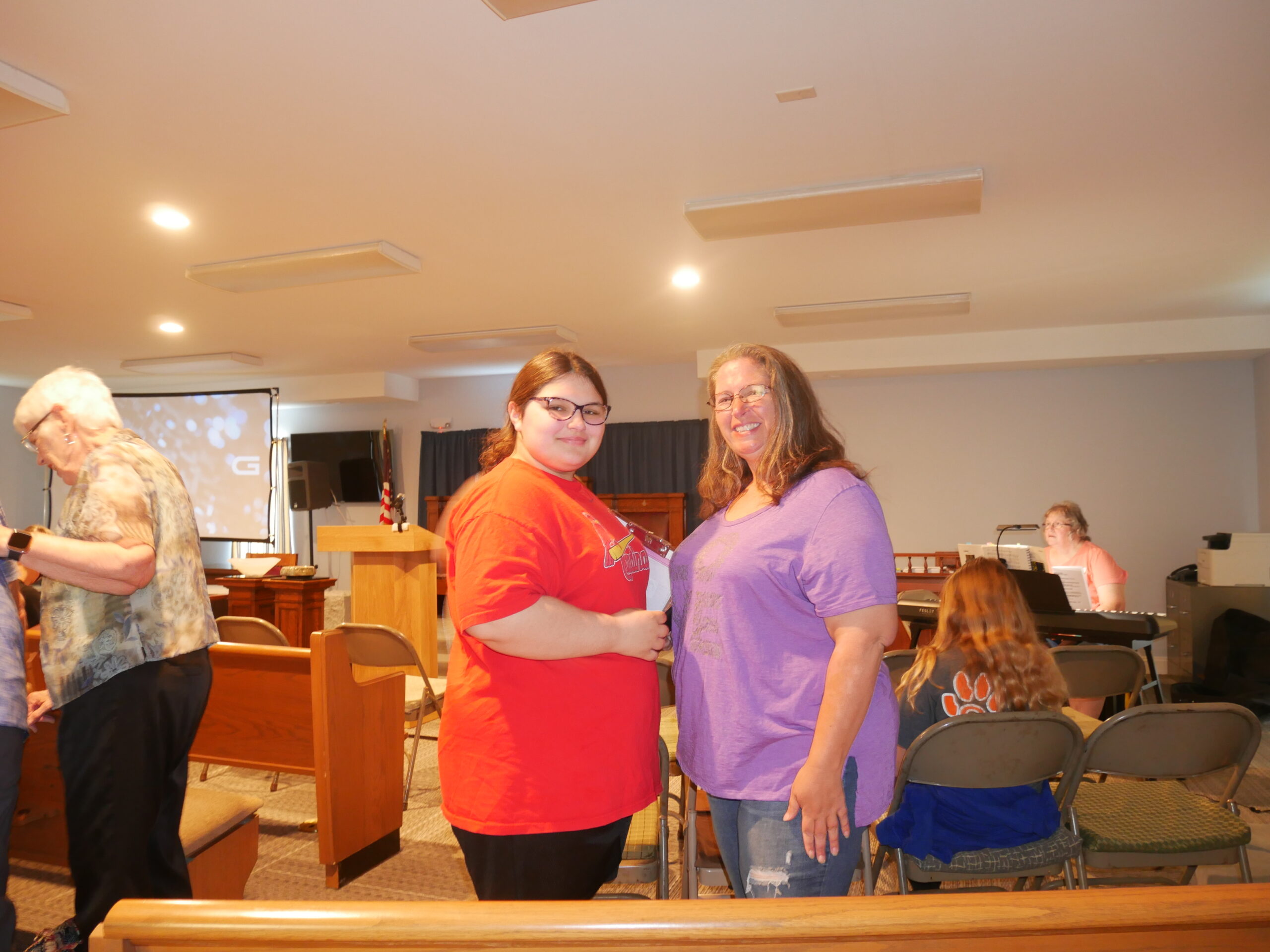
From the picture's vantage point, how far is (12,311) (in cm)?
607

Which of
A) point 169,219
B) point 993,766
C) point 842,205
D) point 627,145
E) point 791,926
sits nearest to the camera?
point 791,926

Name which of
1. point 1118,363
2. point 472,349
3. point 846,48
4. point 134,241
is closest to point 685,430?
point 472,349

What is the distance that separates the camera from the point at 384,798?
300cm

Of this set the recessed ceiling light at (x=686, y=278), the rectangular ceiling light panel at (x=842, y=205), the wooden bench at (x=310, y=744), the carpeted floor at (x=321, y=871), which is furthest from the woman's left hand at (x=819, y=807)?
the recessed ceiling light at (x=686, y=278)

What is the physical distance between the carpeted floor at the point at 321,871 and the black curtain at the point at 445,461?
6.11 metres

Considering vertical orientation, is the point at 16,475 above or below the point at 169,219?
below

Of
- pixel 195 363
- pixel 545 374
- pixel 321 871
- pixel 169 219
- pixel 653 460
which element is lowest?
pixel 321 871

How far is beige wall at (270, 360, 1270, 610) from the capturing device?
741cm

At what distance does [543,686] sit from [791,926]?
25.3 inches

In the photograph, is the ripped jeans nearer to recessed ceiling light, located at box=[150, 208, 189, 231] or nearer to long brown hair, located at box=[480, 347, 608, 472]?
long brown hair, located at box=[480, 347, 608, 472]

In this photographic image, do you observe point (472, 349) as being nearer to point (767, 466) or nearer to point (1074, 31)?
point (1074, 31)

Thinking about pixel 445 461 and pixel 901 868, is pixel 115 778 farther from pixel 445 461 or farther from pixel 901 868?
pixel 445 461

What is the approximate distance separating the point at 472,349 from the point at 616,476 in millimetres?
2267

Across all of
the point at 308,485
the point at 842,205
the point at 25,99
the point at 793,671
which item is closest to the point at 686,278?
the point at 842,205
